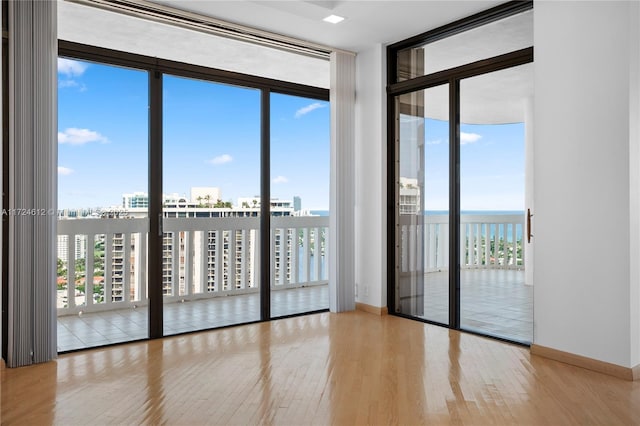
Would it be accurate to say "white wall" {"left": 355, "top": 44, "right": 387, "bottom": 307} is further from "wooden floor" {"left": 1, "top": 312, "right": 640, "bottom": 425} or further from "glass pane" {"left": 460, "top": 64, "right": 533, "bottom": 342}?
"wooden floor" {"left": 1, "top": 312, "right": 640, "bottom": 425}

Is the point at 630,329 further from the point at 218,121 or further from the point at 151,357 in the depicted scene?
the point at 218,121

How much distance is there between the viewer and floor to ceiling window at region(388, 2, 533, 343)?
385 cm

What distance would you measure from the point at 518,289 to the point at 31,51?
3.95m

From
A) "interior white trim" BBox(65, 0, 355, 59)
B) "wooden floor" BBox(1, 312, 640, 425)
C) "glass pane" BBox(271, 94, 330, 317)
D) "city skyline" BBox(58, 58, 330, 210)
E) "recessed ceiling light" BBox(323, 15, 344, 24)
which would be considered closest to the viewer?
"wooden floor" BBox(1, 312, 640, 425)

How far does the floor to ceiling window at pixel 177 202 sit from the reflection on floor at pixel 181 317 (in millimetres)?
17

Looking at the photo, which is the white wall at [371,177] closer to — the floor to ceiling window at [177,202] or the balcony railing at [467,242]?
the balcony railing at [467,242]

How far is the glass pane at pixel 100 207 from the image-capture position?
4.31 meters

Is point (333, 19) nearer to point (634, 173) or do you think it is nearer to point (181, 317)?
point (634, 173)

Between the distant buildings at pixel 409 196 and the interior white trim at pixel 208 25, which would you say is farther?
the distant buildings at pixel 409 196

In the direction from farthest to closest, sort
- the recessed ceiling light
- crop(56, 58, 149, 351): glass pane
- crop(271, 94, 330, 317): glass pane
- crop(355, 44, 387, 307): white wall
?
crop(271, 94, 330, 317): glass pane < crop(355, 44, 387, 307): white wall < crop(56, 58, 149, 351): glass pane < the recessed ceiling light

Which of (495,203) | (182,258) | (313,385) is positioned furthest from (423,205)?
(182,258)

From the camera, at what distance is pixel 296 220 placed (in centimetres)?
593

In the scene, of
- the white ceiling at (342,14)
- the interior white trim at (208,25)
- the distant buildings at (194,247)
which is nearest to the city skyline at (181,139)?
the distant buildings at (194,247)

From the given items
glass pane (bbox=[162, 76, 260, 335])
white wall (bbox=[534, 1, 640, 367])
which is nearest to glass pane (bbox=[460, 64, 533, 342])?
white wall (bbox=[534, 1, 640, 367])
